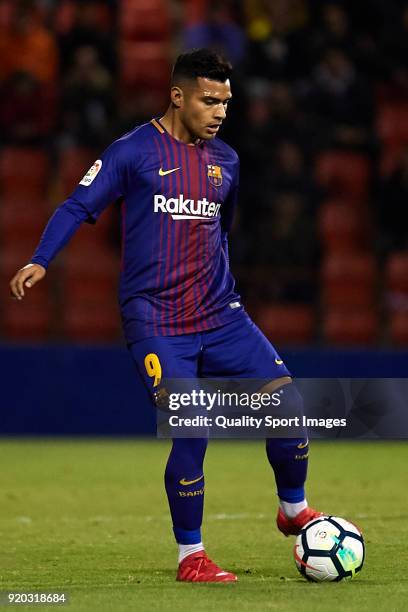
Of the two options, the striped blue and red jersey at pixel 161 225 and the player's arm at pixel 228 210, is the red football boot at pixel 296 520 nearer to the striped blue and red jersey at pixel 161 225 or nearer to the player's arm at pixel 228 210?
the striped blue and red jersey at pixel 161 225

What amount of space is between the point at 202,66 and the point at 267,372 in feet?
4.30

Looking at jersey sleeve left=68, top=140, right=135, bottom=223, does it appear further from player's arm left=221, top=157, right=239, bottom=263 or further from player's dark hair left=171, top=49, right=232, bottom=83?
player's arm left=221, top=157, right=239, bottom=263

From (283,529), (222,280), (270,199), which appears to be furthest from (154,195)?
(270,199)

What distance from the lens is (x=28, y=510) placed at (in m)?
8.47

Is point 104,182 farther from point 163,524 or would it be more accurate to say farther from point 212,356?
point 163,524

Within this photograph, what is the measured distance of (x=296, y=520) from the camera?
6230 millimetres

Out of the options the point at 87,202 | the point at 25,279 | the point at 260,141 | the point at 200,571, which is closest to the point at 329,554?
the point at 200,571

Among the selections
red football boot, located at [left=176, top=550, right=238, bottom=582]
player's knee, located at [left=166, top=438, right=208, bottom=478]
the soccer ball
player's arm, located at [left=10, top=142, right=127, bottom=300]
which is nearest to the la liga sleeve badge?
player's arm, located at [left=10, top=142, right=127, bottom=300]

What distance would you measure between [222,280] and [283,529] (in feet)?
3.79

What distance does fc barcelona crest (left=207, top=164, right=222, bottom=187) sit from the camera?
239 inches

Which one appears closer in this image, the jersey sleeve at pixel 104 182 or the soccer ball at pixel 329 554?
the soccer ball at pixel 329 554

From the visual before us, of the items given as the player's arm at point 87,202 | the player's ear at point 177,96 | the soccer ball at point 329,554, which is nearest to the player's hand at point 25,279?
the player's arm at point 87,202

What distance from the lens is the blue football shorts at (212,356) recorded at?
230 inches

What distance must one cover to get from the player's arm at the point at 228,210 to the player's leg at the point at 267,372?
0.38 meters
